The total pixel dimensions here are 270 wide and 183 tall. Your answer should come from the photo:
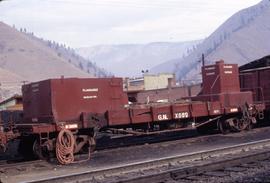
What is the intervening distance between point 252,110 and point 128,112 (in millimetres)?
7184

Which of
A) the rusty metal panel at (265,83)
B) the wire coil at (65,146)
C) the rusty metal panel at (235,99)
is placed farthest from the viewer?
the rusty metal panel at (265,83)

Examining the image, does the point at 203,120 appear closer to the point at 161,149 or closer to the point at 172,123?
the point at 172,123

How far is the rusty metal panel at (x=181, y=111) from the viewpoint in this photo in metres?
19.0

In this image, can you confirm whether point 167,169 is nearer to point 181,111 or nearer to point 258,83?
point 181,111

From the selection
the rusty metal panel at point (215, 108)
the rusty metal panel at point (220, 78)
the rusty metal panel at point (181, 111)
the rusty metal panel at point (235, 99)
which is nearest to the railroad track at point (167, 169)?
the rusty metal panel at point (181, 111)

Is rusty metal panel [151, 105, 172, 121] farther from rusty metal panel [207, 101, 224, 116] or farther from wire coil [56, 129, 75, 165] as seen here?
wire coil [56, 129, 75, 165]

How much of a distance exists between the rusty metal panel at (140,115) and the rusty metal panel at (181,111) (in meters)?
1.23

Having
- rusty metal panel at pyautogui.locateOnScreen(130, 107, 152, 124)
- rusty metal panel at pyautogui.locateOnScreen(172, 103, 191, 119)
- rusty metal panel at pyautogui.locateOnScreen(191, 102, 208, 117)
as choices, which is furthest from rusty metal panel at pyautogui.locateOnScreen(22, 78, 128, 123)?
rusty metal panel at pyautogui.locateOnScreen(191, 102, 208, 117)

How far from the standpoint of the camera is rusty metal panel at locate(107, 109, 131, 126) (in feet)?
55.4

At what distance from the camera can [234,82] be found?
22.5 metres

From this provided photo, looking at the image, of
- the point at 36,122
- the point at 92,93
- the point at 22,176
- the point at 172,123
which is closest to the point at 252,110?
the point at 172,123

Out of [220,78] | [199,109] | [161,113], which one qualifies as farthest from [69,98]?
[220,78]

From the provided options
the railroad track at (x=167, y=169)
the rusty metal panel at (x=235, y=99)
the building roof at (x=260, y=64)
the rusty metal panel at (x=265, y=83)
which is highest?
the building roof at (x=260, y=64)

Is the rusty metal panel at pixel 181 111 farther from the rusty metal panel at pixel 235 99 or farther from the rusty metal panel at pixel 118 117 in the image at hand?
the rusty metal panel at pixel 118 117
